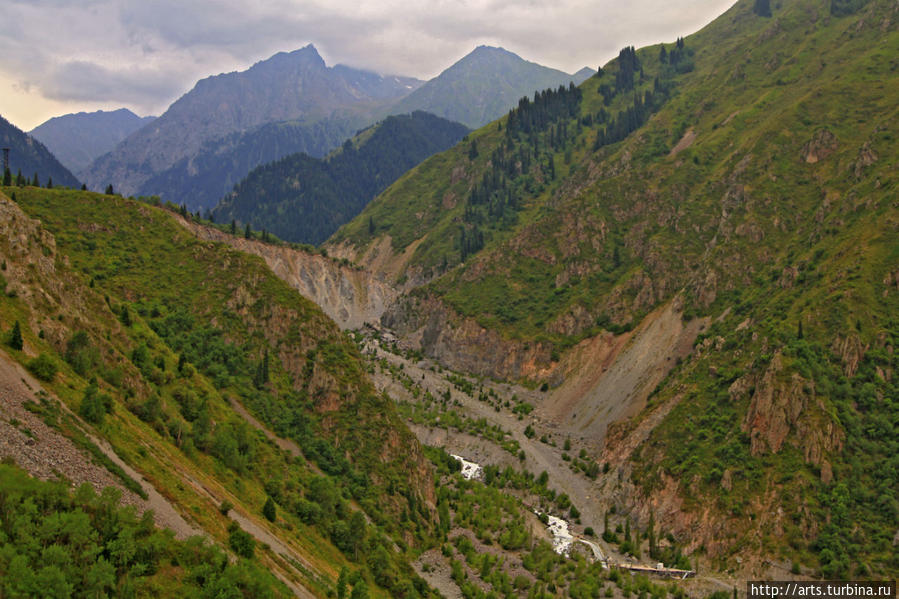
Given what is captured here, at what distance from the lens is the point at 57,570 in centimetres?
3284

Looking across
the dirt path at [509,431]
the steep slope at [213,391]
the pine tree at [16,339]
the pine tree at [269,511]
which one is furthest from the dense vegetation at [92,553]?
the dirt path at [509,431]

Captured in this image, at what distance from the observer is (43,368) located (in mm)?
50188

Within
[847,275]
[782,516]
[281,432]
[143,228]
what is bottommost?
[782,516]

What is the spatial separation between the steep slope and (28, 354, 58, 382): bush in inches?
4.7

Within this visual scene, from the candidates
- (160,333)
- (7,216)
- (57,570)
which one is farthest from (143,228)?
(57,570)

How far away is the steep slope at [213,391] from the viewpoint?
52.2 metres

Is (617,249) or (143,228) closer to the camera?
(143,228)

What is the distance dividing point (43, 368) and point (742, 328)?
10746 centimetres

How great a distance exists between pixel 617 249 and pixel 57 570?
546 feet

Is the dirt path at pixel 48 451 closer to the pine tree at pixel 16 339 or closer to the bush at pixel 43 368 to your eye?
the bush at pixel 43 368

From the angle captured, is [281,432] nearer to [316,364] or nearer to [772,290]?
[316,364]

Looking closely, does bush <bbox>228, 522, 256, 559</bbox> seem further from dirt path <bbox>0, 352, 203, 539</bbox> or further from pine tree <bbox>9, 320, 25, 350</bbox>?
pine tree <bbox>9, 320, 25, 350</bbox>

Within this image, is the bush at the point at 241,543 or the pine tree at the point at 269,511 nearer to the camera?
the bush at the point at 241,543

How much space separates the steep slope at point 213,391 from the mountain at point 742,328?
1478 inches
